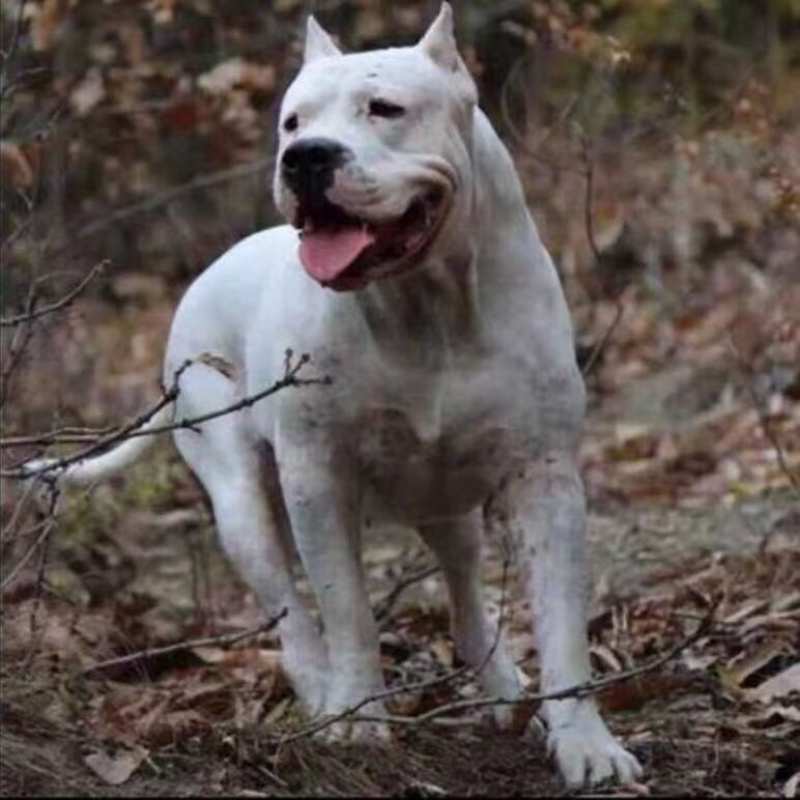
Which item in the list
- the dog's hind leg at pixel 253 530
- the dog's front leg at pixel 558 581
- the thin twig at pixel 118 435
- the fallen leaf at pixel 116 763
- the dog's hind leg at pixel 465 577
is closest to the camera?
the thin twig at pixel 118 435

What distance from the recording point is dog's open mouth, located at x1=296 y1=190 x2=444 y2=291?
5867mm

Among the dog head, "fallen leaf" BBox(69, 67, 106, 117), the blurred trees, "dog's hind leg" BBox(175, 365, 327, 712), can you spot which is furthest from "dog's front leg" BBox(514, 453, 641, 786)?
"fallen leaf" BBox(69, 67, 106, 117)

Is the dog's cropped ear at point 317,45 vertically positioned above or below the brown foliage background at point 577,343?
above

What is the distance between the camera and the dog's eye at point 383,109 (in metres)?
5.90

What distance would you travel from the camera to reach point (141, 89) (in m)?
12.1

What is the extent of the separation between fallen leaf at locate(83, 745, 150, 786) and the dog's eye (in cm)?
137

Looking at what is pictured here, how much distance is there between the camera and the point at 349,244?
19.3ft

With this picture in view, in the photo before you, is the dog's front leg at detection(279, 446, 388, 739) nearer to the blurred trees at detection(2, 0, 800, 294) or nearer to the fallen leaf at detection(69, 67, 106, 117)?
the blurred trees at detection(2, 0, 800, 294)

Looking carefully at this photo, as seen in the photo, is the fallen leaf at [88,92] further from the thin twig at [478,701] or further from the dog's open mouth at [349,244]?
the thin twig at [478,701]

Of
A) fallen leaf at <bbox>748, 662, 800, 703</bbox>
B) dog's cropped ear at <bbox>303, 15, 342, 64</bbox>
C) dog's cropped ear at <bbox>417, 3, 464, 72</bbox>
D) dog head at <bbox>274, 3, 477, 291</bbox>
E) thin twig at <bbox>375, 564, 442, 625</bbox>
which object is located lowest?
fallen leaf at <bbox>748, 662, 800, 703</bbox>

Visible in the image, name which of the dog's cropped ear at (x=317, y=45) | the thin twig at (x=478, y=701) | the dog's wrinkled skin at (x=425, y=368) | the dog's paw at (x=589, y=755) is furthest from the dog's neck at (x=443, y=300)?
the dog's paw at (x=589, y=755)

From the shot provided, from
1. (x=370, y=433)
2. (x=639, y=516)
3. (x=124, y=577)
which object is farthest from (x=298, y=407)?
(x=639, y=516)

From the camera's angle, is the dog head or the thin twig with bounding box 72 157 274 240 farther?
the thin twig with bounding box 72 157 274 240

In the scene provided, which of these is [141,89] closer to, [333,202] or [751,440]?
[751,440]
